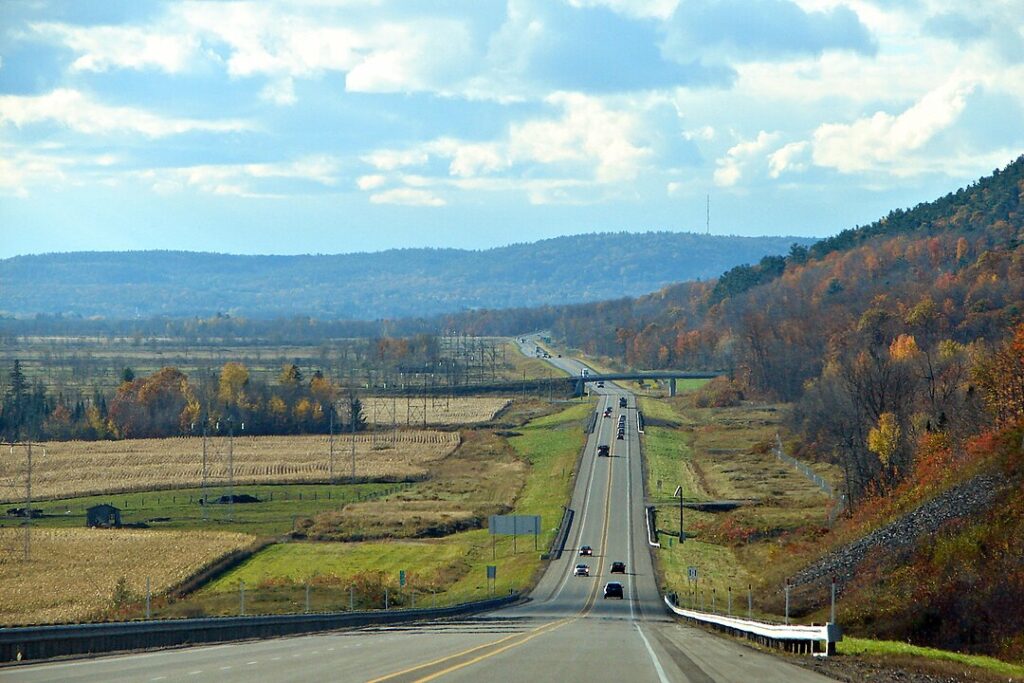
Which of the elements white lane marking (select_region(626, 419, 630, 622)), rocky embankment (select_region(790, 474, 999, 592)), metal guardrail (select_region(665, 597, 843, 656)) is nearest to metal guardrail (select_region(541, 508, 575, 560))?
white lane marking (select_region(626, 419, 630, 622))

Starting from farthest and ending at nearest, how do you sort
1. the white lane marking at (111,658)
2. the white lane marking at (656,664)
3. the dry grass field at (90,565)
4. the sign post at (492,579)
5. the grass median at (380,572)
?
the sign post at (492,579)
the dry grass field at (90,565)
the grass median at (380,572)
the white lane marking at (111,658)
the white lane marking at (656,664)

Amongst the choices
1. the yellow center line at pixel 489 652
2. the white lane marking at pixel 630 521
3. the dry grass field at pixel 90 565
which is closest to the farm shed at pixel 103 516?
the dry grass field at pixel 90 565

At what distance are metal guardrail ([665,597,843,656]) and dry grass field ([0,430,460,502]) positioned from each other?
79.6m

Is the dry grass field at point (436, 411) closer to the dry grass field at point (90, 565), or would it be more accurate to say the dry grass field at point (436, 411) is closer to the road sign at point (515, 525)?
the road sign at point (515, 525)

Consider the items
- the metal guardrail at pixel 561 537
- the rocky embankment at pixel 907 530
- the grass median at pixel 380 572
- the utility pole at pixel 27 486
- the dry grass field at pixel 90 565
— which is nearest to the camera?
the rocky embankment at pixel 907 530

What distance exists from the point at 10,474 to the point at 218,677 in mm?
106709

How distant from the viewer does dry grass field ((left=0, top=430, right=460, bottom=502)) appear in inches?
4587

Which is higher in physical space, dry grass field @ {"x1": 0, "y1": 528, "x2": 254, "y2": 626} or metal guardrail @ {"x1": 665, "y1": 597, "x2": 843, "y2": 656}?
metal guardrail @ {"x1": 665, "y1": 597, "x2": 843, "y2": 656}

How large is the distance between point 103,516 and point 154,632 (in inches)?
2535

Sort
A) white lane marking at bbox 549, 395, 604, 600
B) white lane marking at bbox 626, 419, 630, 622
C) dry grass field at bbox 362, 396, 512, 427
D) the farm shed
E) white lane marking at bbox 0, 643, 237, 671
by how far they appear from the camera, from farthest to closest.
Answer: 1. dry grass field at bbox 362, 396, 512, 427
2. the farm shed
3. white lane marking at bbox 549, 395, 604, 600
4. white lane marking at bbox 626, 419, 630, 622
5. white lane marking at bbox 0, 643, 237, 671

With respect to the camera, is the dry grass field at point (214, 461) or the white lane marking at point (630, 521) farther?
the dry grass field at point (214, 461)

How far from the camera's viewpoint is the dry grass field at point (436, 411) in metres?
167

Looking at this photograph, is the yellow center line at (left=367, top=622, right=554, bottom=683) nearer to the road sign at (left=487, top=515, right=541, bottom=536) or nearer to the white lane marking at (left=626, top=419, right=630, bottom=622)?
the white lane marking at (left=626, top=419, right=630, bottom=622)

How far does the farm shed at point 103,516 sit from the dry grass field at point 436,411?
233 feet
